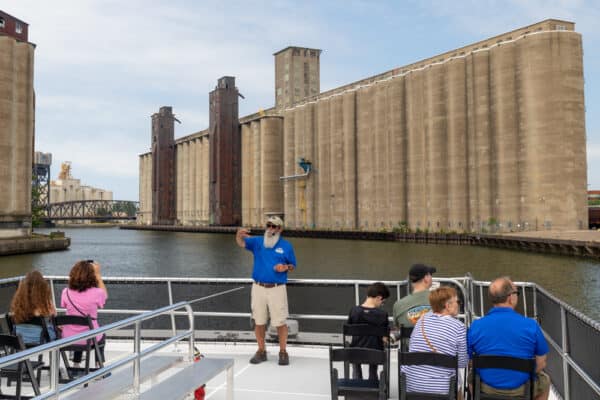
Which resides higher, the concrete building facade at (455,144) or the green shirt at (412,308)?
the concrete building facade at (455,144)

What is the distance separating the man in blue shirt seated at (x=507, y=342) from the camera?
5145 millimetres

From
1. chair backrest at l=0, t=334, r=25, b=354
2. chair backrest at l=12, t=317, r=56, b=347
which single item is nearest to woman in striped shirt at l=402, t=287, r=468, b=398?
chair backrest at l=0, t=334, r=25, b=354

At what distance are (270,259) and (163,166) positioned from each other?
192 metres

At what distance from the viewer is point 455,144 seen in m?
93.1

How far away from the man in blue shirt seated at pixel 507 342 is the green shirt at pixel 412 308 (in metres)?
1.23

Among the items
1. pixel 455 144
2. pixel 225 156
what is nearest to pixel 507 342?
pixel 455 144

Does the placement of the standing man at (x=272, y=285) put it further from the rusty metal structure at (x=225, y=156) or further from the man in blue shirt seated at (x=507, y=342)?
the rusty metal structure at (x=225, y=156)

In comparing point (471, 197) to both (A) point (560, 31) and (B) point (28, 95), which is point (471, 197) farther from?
(B) point (28, 95)

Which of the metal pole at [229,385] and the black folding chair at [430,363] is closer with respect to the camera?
the black folding chair at [430,363]

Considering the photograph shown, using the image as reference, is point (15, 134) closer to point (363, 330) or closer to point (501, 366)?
point (363, 330)

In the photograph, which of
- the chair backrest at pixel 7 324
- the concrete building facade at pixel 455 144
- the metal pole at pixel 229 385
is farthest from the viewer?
the concrete building facade at pixel 455 144

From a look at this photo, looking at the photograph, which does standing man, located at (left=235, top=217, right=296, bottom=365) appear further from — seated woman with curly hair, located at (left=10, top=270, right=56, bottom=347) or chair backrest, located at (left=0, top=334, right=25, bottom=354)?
chair backrest, located at (left=0, top=334, right=25, bottom=354)

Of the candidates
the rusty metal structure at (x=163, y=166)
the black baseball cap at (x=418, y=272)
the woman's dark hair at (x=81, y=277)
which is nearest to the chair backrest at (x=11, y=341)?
the woman's dark hair at (x=81, y=277)

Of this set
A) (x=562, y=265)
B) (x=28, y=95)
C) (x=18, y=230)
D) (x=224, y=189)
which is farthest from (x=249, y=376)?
(x=224, y=189)
